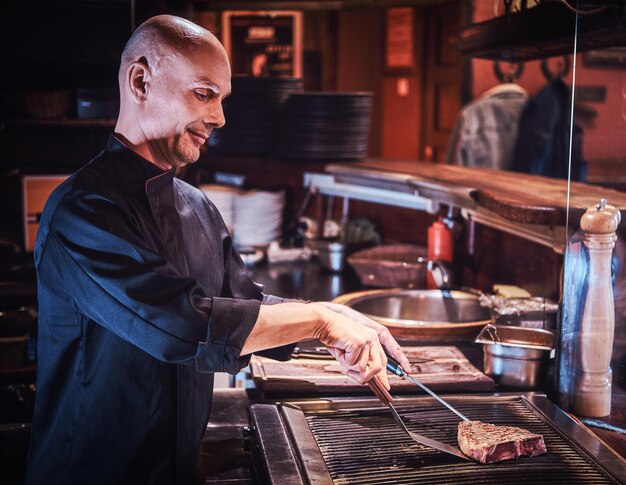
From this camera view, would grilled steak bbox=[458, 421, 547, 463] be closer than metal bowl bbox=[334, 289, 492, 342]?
Yes

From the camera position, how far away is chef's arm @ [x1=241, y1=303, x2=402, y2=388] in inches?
64.2

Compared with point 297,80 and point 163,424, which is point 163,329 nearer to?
point 163,424

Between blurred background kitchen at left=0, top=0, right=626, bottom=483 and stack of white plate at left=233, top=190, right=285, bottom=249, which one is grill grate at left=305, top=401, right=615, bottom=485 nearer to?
blurred background kitchen at left=0, top=0, right=626, bottom=483

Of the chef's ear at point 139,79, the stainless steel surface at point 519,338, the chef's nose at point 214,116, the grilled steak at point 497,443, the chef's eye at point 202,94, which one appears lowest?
the grilled steak at point 497,443

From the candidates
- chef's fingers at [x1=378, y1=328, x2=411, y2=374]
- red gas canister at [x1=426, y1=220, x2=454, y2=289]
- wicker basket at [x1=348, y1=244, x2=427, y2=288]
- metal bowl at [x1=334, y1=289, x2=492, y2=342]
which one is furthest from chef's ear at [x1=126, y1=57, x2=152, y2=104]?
red gas canister at [x1=426, y1=220, x2=454, y2=289]

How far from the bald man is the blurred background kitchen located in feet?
0.92

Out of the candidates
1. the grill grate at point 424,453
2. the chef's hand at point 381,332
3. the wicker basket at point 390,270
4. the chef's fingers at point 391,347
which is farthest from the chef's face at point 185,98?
the wicker basket at point 390,270

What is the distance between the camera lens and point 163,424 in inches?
71.4

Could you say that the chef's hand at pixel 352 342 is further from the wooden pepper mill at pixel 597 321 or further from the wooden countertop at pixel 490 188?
the wooden countertop at pixel 490 188

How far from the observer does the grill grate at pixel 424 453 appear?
1.73 m

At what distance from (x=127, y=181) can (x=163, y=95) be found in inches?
8.1

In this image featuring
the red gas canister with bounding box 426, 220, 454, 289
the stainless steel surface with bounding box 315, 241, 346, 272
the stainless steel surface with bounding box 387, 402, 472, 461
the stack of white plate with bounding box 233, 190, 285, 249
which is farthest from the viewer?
the stack of white plate with bounding box 233, 190, 285, 249

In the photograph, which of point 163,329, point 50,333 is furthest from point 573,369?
point 50,333

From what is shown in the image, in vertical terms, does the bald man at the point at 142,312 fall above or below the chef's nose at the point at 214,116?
below
